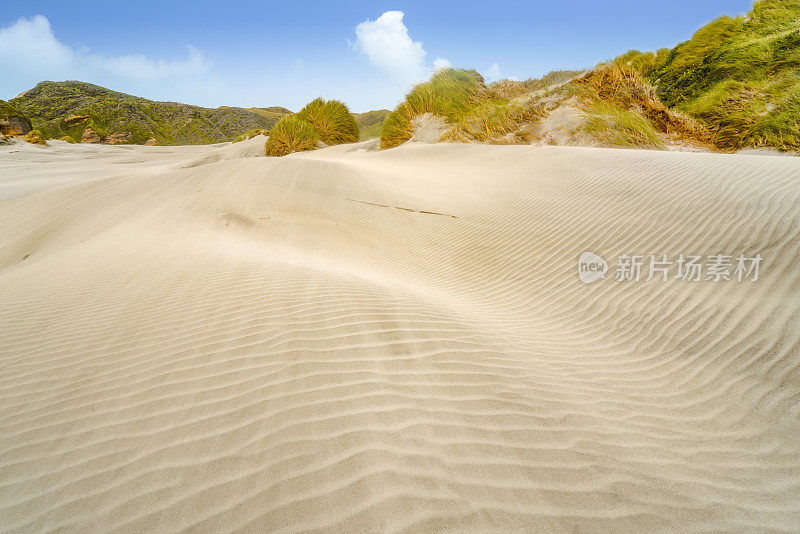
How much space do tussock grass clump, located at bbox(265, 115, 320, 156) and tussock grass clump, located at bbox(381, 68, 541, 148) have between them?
10.8ft

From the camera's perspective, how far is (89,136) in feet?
118

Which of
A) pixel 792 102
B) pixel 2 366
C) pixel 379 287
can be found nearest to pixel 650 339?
pixel 379 287

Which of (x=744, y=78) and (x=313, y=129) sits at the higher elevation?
(x=744, y=78)

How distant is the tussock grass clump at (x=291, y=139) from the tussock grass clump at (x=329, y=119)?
0.72m

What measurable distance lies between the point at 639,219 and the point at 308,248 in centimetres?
441

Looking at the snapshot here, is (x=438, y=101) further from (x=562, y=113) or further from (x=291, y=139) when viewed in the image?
(x=291, y=139)

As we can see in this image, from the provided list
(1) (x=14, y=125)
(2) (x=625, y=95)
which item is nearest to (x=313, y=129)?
(2) (x=625, y=95)

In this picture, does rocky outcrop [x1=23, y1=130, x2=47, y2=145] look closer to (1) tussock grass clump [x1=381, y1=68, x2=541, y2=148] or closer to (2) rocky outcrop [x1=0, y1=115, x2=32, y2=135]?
(2) rocky outcrop [x1=0, y1=115, x2=32, y2=135]

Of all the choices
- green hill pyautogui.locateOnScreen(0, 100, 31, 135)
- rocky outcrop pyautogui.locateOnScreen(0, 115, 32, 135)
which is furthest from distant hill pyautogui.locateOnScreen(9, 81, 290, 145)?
rocky outcrop pyautogui.locateOnScreen(0, 115, 32, 135)

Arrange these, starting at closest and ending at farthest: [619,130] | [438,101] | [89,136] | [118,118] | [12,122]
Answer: [619,130] < [438,101] < [12,122] < [89,136] < [118,118]

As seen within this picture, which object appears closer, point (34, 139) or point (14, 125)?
point (34, 139)

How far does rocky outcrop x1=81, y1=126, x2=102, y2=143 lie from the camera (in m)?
35.8

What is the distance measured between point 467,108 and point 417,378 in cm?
1474

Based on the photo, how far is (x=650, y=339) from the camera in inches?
126
